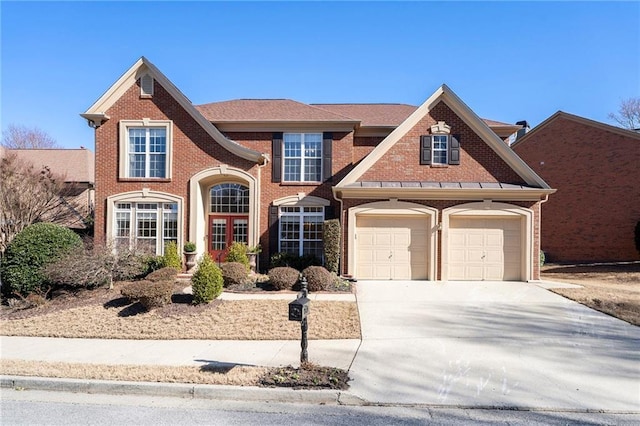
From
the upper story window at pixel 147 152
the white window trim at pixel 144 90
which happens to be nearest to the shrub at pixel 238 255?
the upper story window at pixel 147 152

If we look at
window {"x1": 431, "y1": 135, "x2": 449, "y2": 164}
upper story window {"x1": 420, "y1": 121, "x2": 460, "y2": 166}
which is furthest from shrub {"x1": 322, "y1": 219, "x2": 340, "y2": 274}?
window {"x1": 431, "y1": 135, "x2": 449, "y2": 164}

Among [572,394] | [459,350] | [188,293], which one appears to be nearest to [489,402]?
[572,394]

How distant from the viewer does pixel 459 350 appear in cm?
711

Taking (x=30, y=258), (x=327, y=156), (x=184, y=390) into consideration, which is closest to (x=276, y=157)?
(x=327, y=156)

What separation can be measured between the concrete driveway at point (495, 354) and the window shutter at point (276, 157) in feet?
22.1

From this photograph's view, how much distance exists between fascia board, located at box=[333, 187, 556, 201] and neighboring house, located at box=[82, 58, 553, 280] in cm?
4

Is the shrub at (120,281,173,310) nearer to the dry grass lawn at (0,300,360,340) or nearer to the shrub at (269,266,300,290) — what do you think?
the dry grass lawn at (0,300,360,340)

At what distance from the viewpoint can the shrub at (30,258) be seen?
11.7 metres

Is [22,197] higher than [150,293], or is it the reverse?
[22,197]

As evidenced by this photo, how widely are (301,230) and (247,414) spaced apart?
437 inches

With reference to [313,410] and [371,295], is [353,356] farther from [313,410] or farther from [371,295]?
[371,295]

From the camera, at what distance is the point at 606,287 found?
525 inches

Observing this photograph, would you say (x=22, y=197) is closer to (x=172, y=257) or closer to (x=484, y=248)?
(x=172, y=257)

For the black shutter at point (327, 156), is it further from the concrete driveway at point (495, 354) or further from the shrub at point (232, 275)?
the concrete driveway at point (495, 354)
